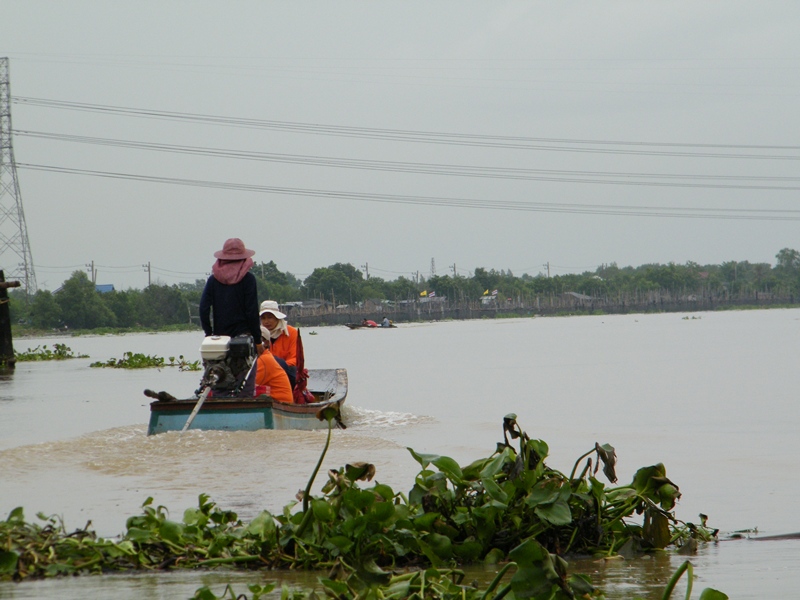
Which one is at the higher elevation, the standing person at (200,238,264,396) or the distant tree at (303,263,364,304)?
the distant tree at (303,263,364,304)

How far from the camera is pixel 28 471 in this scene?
8219 millimetres

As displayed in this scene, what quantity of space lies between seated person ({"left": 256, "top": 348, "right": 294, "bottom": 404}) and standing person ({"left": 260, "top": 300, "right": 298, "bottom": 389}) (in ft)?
1.04

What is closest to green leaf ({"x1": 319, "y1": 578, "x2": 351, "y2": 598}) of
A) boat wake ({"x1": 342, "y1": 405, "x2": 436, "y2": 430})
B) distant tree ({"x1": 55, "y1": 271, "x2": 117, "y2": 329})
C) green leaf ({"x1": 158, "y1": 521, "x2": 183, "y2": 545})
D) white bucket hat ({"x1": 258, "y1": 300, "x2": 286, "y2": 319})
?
green leaf ({"x1": 158, "y1": 521, "x2": 183, "y2": 545})

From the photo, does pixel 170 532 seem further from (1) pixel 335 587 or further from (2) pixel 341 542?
(1) pixel 335 587

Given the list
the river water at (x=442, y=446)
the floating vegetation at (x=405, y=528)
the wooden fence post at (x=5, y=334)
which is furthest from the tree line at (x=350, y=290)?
the floating vegetation at (x=405, y=528)

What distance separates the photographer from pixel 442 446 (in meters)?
10.6

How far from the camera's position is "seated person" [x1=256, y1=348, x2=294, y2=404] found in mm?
10344

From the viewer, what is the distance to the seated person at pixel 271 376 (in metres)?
10.3

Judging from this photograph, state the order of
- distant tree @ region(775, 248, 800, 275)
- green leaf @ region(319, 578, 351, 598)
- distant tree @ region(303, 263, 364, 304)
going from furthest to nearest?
distant tree @ region(775, 248, 800, 275), distant tree @ region(303, 263, 364, 304), green leaf @ region(319, 578, 351, 598)

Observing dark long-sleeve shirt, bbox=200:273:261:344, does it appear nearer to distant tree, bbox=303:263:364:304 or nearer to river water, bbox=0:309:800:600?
river water, bbox=0:309:800:600

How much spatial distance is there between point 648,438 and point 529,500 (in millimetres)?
7201

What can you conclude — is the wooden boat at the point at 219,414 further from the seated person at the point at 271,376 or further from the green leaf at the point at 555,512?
Result: the green leaf at the point at 555,512

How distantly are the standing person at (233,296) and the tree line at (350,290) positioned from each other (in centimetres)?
5657

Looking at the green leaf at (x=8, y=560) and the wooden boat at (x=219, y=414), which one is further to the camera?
the wooden boat at (x=219, y=414)
